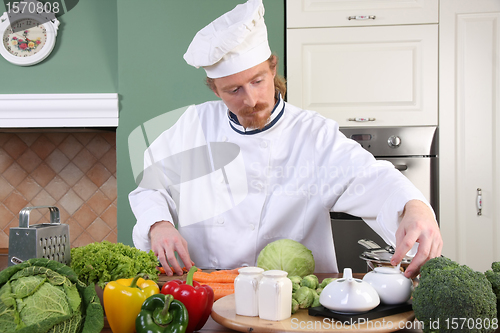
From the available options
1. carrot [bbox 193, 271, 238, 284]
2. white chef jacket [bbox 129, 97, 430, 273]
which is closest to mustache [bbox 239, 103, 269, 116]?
white chef jacket [bbox 129, 97, 430, 273]

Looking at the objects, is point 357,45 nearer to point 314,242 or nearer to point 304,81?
point 304,81

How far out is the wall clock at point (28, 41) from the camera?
2.30 meters

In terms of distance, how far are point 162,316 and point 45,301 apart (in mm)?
180

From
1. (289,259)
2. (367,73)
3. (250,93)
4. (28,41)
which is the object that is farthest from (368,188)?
(28,41)

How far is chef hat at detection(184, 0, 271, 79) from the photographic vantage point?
4.30 ft

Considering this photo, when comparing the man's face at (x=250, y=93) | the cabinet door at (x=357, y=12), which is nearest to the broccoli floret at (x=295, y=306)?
the man's face at (x=250, y=93)

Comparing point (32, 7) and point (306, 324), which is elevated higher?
point (32, 7)

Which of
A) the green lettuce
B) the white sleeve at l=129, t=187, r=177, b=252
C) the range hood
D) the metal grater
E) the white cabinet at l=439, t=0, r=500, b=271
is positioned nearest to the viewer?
the metal grater

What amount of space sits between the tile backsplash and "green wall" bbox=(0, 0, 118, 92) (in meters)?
0.39

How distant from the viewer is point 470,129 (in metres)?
2.11

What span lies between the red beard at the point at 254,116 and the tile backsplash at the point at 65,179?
1.45 meters

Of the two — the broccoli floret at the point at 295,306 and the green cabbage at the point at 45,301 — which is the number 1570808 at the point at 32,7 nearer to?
the green cabbage at the point at 45,301

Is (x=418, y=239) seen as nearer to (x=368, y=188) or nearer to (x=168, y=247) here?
(x=368, y=188)

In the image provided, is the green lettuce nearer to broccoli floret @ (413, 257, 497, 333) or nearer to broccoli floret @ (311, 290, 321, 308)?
broccoli floret @ (311, 290, 321, 308)
